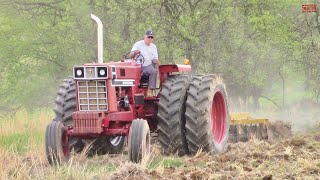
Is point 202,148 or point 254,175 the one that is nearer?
point 254,175

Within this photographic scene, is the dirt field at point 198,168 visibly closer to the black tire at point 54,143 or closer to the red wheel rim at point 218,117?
the black tire at point 54,143

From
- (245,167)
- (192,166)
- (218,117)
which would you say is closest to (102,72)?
(192,166)

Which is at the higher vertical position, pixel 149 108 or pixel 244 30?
pixel 244 30

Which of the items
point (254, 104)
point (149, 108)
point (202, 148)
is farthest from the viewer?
point (254, 104)

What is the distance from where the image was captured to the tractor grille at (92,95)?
29.2 feet

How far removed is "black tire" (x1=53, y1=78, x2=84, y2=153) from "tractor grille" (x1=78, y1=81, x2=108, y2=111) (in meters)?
0.81

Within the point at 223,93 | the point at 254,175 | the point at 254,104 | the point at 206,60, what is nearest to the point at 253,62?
the point at 254,104

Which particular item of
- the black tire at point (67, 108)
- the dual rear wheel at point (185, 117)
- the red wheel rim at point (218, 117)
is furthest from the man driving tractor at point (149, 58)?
the red wheel rim at point (218, 117)

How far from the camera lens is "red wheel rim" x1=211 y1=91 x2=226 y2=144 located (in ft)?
35.7

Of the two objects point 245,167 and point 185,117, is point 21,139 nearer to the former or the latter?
point 185,117

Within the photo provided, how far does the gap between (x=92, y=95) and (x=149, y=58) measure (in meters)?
1.57

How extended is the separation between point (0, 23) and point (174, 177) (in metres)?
16.5

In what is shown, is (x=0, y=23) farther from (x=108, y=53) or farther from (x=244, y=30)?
(x=244, y=30)

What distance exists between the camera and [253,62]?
25.9 metres
